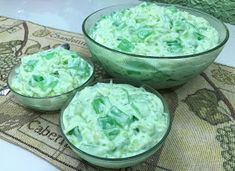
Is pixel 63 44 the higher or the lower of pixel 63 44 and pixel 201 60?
the lower

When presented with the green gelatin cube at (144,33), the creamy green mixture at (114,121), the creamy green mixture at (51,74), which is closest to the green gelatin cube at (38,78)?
the creamy green mixture at (51,74)

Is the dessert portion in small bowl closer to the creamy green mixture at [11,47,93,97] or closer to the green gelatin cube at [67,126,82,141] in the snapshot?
the creamy green mixture at [11,47,93,97]

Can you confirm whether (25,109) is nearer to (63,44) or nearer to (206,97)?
(63,44)

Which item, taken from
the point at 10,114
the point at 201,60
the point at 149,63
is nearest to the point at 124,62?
the point at 149,63

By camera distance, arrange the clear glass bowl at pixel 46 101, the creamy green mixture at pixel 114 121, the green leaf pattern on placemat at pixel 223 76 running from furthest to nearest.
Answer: the green leaf pattern on placemat at pixel 223 76 < the clear glass bowl at pixel 46 101 < the creamy green mixture at pixel 114 121

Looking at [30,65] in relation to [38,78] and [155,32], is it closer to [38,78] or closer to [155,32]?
[38,78]

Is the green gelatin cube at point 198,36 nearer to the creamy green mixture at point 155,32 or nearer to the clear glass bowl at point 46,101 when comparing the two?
the creamy green mixture at point 155,32
